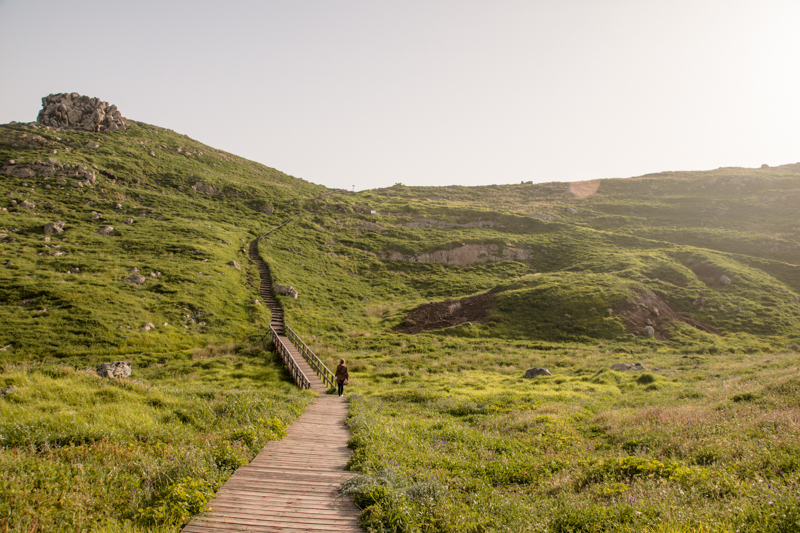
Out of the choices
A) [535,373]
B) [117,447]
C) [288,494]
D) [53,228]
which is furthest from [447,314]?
[53,228]

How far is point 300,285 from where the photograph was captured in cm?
5184

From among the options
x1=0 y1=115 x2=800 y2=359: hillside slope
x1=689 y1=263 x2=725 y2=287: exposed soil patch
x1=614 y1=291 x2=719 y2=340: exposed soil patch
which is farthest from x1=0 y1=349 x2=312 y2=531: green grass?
x1=689 y1=263 x2=725 y2=287: exposed soil patch

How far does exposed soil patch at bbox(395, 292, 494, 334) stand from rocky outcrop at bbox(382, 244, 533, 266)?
19549 mm

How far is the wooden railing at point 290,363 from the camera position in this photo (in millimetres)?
23406

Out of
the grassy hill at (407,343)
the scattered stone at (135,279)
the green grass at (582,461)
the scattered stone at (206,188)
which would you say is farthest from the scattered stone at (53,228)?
the green grass at (582,461)

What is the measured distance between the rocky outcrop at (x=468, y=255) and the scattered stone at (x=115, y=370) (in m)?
50.4

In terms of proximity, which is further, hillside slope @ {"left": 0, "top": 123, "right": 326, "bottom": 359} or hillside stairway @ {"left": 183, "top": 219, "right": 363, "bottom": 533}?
hillside slope @ {"left": 0, "top": 123, "right": 326, "bottom": 359}

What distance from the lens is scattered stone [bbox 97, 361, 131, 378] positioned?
22.3 m

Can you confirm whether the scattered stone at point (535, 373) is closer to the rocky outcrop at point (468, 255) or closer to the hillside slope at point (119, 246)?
the hillside slope at point (119, 246)

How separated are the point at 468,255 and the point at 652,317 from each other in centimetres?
3434

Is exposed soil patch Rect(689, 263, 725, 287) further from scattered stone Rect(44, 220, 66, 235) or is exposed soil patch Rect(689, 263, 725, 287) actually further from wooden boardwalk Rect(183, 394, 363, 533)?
scattered stone Rect(44, 220, 66, 235)

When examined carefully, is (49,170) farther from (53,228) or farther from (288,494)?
(288,494)

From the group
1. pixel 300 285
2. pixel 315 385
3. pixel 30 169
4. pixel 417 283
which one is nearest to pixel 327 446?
pixel 315 385

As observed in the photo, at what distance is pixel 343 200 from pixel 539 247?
52.2 m
